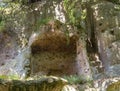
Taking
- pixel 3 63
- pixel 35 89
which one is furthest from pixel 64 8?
pixel 35 89

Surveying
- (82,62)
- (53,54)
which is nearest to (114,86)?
(82,62)

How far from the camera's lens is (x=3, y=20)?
9680mm

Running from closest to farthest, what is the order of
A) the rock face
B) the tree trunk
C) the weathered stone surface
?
1. the weathered stone surface
2. the tree trunk
3. the rock face

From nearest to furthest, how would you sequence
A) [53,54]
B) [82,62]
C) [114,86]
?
[114,86] → [82,62] → [53,54]

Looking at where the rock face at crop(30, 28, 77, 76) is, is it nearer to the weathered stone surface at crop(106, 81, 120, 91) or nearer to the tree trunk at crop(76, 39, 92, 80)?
the tree trunk at crop(76, 39, 92, 80)

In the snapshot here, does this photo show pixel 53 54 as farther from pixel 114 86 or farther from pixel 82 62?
pixel 114 86

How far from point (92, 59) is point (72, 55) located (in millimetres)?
1203

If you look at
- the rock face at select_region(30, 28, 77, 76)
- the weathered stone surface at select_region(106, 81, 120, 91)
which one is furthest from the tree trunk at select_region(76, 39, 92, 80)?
the weathered stone surface at select_region(106, 81, 120, 91)

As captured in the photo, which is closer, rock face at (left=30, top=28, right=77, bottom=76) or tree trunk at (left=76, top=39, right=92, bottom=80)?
tree trunk at (left=76, top=39, right=92, bottom=80)

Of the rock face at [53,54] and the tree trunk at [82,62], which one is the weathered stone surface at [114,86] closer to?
the tree trunk at [82,62]

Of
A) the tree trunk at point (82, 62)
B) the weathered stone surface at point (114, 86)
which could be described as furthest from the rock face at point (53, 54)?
the weathered stone surface at point (114, 86)

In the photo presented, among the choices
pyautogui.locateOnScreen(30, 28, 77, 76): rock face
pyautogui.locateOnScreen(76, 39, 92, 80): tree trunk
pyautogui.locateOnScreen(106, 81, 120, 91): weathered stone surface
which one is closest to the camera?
pyautogui.locateOnScreen(106, 81, 120, 91): weathered stone surface

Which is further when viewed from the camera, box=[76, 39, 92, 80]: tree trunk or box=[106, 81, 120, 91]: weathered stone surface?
box=[76, 39, 92, 80]: tree trunk

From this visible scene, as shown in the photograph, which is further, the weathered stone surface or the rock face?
the rock face
